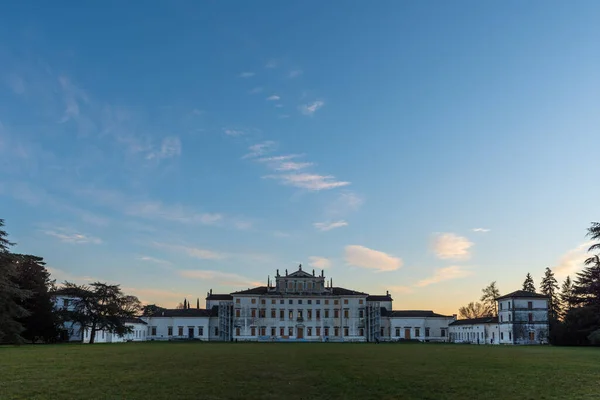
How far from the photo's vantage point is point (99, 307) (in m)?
60.1

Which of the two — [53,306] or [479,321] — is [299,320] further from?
[53,306]

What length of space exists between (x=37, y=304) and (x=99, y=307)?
294 inches

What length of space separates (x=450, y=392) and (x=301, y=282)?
73.8 metres

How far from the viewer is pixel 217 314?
87.9m

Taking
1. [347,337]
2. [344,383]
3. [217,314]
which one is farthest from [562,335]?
[344,383]

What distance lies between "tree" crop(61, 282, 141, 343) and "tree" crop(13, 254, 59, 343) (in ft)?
Answer: 11.4

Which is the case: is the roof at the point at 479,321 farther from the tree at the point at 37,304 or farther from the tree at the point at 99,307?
the tree at the point at 37,304

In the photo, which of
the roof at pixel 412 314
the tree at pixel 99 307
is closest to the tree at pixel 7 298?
the tree at pixel 99 307

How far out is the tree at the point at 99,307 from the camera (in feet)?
195

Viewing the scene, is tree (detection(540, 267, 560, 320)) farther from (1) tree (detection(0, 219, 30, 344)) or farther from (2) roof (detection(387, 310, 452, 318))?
(1) tree (detection(0, 219, 30, 344))

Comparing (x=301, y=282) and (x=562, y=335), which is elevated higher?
(x=301, y=282)

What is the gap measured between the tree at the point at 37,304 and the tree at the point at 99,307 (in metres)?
3.47

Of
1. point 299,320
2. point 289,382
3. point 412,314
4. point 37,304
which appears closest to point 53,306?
point 37,304

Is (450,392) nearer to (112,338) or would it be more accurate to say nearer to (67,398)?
(67,398)
